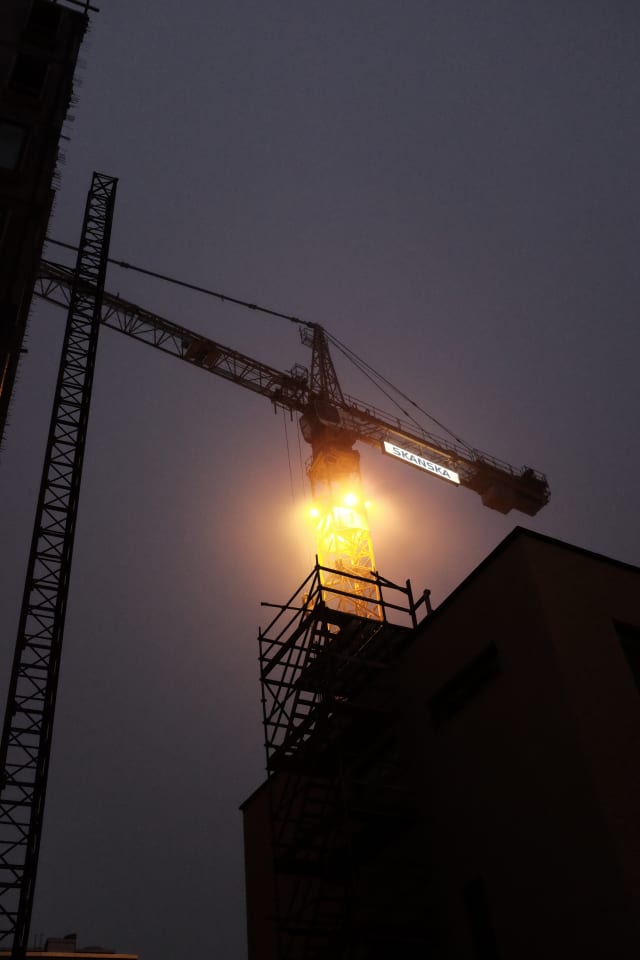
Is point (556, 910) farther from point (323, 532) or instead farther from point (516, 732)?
point (323, 532)

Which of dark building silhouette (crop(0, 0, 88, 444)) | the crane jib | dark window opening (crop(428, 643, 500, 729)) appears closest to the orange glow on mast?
the crane jib

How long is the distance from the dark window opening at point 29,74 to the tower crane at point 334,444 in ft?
73.8

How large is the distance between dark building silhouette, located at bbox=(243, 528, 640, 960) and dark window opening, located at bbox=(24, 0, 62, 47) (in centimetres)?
2350

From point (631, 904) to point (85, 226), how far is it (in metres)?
39.3

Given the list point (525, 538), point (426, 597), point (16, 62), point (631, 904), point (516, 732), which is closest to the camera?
point (631, 904)

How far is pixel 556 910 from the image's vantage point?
1497 cm

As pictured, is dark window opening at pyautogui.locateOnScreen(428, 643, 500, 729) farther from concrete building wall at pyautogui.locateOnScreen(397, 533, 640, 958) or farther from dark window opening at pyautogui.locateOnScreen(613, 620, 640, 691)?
dark window opening at pyautogui.locateOnScreen(613, 620, 640, 691)

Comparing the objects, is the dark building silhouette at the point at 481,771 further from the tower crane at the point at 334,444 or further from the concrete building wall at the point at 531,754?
the tower crane at the point at 334,444

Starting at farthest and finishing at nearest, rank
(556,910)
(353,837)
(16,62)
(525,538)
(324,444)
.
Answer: (324,444) → (16,62) → (353,837) → (525,538) → (556,910)

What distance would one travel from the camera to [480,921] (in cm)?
1683

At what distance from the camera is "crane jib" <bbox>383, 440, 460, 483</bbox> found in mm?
57688

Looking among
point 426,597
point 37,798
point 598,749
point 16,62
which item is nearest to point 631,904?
point 598,749

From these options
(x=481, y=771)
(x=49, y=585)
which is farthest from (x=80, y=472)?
(x=481, y=771)

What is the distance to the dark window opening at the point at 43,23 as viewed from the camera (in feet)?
102
